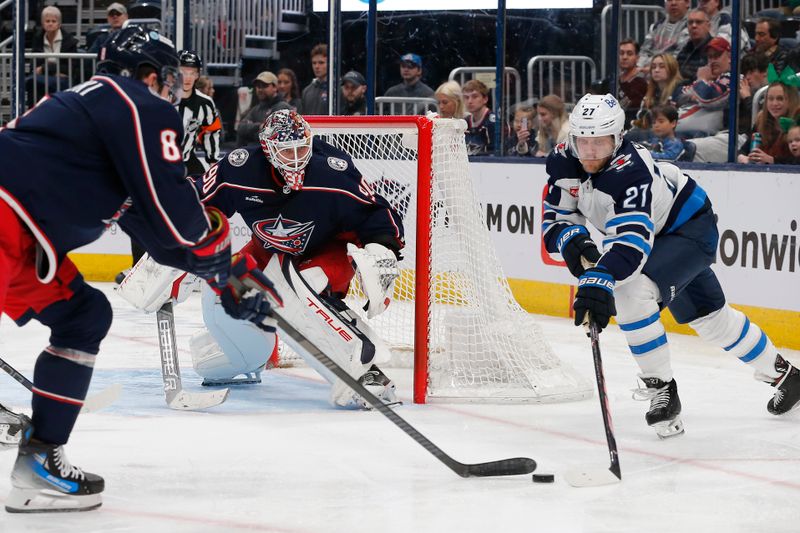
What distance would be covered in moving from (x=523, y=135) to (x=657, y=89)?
82 cm

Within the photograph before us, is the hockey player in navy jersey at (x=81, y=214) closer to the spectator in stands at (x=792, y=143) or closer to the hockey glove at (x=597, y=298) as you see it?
the hockey glove at (x=597, y=298)

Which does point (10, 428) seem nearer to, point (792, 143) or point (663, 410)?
point (663, 410)

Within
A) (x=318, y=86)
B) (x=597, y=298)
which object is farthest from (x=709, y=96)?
(x=597, y=298)

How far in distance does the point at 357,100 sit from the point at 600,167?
3.87 m

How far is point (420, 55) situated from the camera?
7.20 metres

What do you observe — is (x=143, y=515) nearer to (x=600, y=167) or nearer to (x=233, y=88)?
(x=600, y=167)

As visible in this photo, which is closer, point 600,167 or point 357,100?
point 600,167

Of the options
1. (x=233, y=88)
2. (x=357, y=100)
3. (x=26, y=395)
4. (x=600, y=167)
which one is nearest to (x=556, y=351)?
(x=600, y=167)

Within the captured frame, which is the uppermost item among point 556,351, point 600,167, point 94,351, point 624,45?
point 624,45

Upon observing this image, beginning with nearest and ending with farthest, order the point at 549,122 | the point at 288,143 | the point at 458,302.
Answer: the point at 288,143, the point at 458,302, the point at 549,122

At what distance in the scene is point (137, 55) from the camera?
2473 millimetres

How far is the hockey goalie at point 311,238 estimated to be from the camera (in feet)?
12.1

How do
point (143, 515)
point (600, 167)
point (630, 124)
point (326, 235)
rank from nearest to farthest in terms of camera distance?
point (143, 515) → point (600, 167) → point (326, 235) → point (630, 124)

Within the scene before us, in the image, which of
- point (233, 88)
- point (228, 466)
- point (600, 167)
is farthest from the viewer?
point (233, 88)
